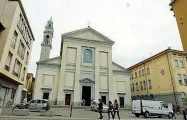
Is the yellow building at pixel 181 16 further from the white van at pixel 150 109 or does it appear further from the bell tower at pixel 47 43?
the bell tower at pixel 47 43

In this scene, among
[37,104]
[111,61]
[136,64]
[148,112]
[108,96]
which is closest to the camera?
[148,112]

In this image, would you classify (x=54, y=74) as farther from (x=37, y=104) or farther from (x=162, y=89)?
(x=162, y=89)

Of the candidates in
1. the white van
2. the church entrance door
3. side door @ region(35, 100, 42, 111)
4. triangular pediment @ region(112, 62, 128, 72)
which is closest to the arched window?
triangular pediment @ region(112, 62, 128, 72)

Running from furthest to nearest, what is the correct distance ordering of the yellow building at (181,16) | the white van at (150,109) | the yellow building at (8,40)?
the white van at (150,109), the yellow building at (8,40), the yellow building at (181,16)

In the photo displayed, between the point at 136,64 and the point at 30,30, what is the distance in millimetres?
27522

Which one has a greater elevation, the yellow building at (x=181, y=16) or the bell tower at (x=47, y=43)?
the bell tower at (x=47, y=43)

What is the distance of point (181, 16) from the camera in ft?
23.9

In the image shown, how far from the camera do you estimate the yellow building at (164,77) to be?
1158 inches

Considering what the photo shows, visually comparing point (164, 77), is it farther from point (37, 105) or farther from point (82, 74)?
point (37, 105)

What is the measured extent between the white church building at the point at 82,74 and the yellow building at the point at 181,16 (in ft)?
82.4

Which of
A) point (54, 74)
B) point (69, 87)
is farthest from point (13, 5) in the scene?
point (69, 87)

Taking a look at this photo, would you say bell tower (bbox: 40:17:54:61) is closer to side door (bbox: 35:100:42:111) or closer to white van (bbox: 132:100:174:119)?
side door (bbox: 35:100:42:111)

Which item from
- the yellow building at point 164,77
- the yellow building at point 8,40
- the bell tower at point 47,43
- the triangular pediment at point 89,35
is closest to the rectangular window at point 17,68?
the yellow building at point 8,40

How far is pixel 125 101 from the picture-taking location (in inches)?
1284
